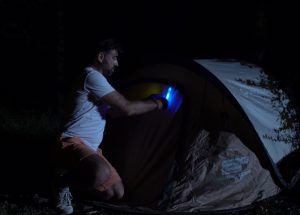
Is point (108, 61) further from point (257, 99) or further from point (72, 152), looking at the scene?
point (257, 99)

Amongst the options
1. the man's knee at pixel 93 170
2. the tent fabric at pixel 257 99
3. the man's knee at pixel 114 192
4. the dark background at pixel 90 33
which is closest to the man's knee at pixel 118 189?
the man's knee at pixel 114 192

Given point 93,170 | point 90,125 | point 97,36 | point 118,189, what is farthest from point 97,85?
point 97,36

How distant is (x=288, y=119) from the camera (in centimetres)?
644

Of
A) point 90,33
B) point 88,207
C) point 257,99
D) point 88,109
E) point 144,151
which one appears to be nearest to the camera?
point 88,109

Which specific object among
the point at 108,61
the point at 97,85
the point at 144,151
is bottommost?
Answer: the point at 144,151

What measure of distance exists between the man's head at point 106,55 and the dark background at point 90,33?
6.75m

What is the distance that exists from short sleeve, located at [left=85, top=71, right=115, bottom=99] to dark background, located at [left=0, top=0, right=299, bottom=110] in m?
6.97

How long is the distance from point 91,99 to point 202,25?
9.37 m

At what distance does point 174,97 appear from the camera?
19.4 ft

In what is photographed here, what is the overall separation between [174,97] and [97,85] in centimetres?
129

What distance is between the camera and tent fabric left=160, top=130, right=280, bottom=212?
5.53 m

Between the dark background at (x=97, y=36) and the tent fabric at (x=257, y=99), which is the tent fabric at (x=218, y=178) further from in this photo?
the dark background at (x=97, y=36)

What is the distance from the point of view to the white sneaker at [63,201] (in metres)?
5.09

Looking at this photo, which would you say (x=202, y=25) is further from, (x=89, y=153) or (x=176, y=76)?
(x=89, y=153)
